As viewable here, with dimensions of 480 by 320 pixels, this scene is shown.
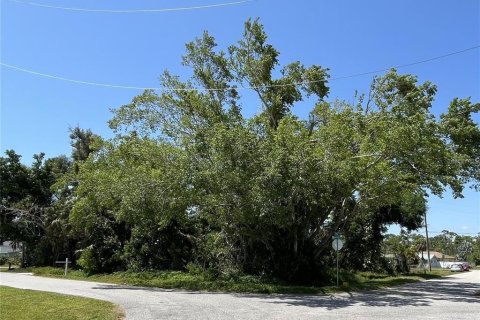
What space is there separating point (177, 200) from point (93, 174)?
6.03 metres

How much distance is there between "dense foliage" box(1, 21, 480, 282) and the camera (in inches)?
787

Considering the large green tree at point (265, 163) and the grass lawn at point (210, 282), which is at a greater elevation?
the large green tree at point (265, 163)

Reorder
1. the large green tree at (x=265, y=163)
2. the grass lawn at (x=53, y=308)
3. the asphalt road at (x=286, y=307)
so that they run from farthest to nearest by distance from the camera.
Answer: the large green tree at (x=265, y=163), the asphalt road at (x=286, y=307), the grass lawn at (x=53, y=308)

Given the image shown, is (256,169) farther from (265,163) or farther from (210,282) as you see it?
(210,282)

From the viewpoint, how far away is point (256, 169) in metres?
20.2

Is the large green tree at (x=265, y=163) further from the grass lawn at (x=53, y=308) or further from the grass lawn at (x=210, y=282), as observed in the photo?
the grass lawn at (x=53, y=308)

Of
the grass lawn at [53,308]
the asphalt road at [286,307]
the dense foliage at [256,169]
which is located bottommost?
the asphalt road at [286,307]

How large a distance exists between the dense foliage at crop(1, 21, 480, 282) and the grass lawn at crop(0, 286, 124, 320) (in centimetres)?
714

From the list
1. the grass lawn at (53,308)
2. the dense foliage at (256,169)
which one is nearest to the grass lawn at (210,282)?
the dense foliage at (256,169)

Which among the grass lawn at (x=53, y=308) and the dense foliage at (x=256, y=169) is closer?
the grass lawn at (x=53, y=308)

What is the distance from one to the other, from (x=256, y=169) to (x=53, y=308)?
985 centimetres

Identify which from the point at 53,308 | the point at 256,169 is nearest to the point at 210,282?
the point at 256,169

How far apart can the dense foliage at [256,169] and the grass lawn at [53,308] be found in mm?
7137

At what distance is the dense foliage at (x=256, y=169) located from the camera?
787 inches
